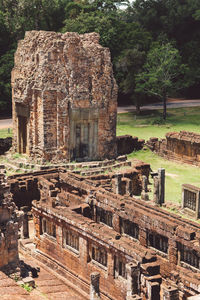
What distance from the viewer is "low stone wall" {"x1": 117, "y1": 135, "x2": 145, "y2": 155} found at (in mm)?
33344

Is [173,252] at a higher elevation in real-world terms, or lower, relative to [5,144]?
lower

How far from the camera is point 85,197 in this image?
2000 cm

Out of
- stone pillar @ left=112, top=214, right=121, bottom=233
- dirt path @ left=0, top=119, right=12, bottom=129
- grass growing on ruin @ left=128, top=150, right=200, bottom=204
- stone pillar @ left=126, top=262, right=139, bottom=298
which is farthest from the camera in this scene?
dirt path @ left=0, top=119, right=12, bottom=129

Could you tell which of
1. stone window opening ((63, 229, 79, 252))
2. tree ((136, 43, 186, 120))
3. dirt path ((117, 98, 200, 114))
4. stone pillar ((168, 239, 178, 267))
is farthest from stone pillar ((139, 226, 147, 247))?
dirt path ((117, 98, 200, 114))

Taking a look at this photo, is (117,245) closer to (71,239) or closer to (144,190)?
(71,239)

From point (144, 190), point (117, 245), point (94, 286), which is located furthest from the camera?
point (144, 190)

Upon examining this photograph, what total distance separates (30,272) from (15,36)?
1547 inches

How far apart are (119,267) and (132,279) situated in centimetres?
120

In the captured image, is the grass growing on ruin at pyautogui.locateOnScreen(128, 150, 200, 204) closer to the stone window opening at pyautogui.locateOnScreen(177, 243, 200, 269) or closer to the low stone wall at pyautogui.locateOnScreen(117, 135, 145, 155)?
the low stone wall at pyautogui.locateOnScreen(117, 135, 145, 155)

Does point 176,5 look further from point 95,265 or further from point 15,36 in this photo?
point 95,265

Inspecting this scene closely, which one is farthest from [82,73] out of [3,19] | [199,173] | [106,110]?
[3,19]

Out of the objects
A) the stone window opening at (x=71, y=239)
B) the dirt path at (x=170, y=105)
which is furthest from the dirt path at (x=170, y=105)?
the stone window opening at (x=71, y=239)

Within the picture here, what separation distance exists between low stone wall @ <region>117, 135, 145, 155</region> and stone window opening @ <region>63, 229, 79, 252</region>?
16538 mm

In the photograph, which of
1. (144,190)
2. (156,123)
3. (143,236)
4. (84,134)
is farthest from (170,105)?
(143,236)
